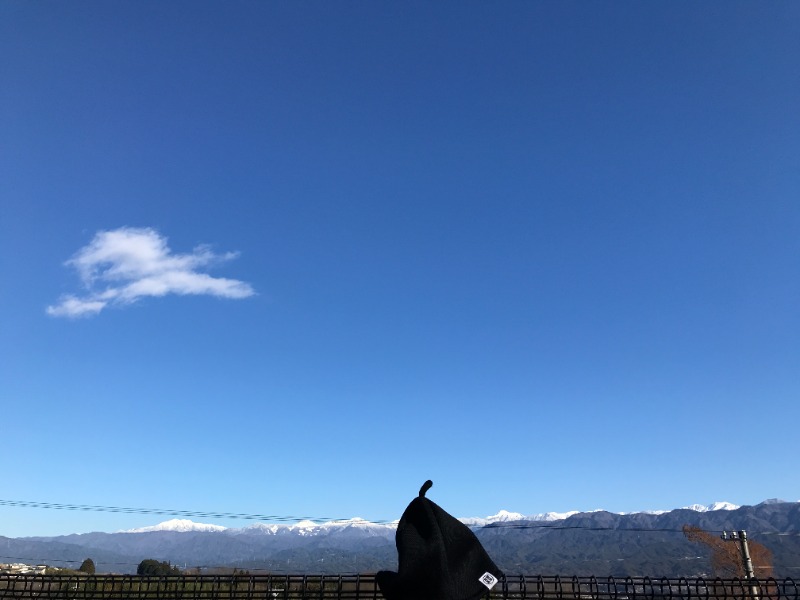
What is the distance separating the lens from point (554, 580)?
51.4 ft

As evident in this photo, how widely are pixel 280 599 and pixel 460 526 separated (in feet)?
54.1

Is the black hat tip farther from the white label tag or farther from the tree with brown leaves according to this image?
the tree with brown leaves

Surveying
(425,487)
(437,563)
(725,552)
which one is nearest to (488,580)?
(437,563)

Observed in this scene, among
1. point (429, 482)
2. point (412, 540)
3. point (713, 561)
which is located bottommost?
point (713, 561)

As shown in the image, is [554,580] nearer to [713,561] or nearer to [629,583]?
[629,583]

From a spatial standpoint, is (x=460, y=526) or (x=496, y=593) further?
(x=496, y=593)

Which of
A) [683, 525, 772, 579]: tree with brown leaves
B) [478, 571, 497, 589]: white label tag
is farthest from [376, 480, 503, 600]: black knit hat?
→ [683, 525, 772, 579]: tree with brown leaves

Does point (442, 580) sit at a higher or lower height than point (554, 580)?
higher

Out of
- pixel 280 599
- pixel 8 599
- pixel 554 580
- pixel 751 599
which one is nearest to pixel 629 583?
pixel 554 580

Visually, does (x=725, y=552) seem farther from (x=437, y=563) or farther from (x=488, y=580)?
(x=437, y=563)

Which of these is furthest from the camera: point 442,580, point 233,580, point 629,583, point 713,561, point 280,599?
point 713,561

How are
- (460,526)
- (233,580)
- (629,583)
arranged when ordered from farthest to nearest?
(233,580)
(629,583)
(460,526)

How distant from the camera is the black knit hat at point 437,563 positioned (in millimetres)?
3049

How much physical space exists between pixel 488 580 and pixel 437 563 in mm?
253
